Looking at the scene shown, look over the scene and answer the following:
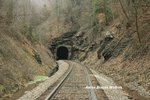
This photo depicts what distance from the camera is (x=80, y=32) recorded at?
7356 centimetres

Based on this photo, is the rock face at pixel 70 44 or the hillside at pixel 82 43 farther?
the rock face at pixel 70 44

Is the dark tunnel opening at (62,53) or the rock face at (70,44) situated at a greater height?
the rock face at (70,44)

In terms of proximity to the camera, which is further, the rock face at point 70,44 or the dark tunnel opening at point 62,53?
the dark tunnel opening at point 62,53

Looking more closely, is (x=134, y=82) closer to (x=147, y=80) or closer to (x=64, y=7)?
(x=147, y=80)

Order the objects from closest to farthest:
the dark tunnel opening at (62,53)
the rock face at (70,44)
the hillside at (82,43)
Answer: the hillside at (82,43), the rock face at (70,44), the dark tunnel opening at (62,53)

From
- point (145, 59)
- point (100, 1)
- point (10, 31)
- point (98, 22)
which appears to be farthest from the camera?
point (98, 22)

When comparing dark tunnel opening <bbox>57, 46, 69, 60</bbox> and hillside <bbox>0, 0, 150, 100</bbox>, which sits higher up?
hillside <bbox>0, 0, 150, 100</bbox>

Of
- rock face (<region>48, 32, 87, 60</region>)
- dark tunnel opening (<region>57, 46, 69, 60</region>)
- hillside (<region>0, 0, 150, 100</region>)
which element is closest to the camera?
hillside (<region>0, 0, 150, 100</region>)

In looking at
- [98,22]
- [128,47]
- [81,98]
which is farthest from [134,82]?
[98,22]

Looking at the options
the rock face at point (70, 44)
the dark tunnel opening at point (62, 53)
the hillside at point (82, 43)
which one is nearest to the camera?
the hillside at point (82, 43)

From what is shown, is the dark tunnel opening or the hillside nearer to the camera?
the hillside

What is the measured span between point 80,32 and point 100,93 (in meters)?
58.4

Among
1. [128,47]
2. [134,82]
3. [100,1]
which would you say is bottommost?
[134,82]

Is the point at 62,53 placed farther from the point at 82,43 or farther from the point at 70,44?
the point at 82,43
